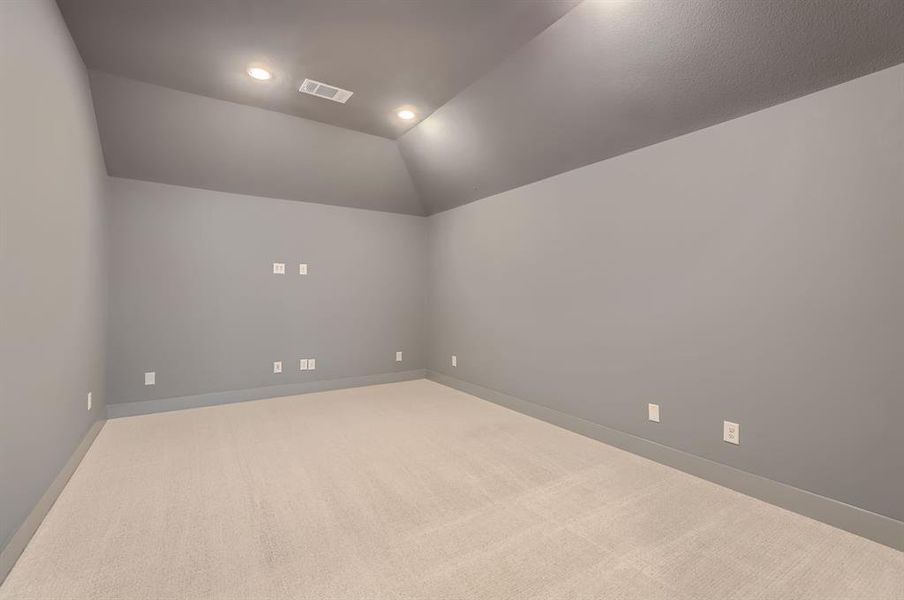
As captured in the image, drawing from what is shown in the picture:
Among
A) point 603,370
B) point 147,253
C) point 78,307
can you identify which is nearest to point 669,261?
point 603,370

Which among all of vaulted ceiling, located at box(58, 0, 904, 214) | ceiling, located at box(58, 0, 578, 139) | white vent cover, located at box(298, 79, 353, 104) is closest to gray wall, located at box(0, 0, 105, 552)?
ceiling, located at box(58, 0, 578, 139)

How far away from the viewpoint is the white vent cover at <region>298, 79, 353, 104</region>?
118 inches

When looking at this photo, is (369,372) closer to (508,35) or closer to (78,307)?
(78,307)

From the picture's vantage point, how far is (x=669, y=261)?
106 inches

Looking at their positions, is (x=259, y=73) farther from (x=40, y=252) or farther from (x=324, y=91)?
(x=40, y=252)

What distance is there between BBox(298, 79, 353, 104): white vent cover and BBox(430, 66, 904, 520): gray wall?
5.94ft

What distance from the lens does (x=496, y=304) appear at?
13.8 feet

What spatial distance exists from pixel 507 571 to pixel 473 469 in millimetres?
971

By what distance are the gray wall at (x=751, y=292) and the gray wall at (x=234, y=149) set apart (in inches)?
75.5

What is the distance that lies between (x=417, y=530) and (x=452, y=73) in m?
2.83

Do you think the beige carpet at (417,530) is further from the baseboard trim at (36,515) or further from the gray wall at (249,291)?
the gray wall at (249,291)

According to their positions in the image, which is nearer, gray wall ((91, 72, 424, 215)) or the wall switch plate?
the wall switch plate

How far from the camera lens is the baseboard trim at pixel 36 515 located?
154 cm

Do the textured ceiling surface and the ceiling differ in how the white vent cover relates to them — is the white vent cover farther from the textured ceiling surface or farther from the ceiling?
the textured ceiling surface
